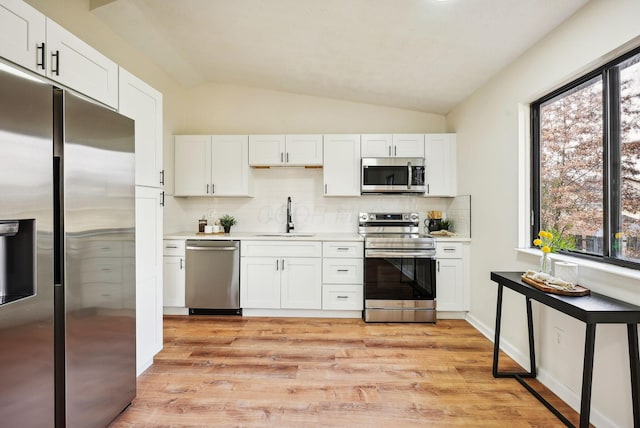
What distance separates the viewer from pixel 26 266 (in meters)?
1.30

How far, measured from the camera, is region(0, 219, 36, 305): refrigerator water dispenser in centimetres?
126

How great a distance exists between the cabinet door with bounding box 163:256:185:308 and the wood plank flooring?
0.38m

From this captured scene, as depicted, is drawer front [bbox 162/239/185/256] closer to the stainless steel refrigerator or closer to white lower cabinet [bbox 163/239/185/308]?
white lower cabinet [bbox 163/239/185/308]

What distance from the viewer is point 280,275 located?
3.63 m

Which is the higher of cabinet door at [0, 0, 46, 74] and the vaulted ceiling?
the vaulted ceiling

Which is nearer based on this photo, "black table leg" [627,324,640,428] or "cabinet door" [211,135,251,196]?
"black table leg" [627,324,640,428]

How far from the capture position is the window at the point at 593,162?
1750 millimetres

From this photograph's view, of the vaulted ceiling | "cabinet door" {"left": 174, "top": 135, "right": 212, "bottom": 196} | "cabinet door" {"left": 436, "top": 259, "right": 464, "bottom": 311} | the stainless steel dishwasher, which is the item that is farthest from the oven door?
"cabinet door" {"left": 174, "top": 135, "right": 212, "bottom": 196}

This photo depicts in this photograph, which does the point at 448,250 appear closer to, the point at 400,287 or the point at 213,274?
the point at 400,287

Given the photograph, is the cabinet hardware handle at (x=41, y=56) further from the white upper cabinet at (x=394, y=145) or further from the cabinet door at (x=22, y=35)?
the white upper cabinet at (x=394, y=145)

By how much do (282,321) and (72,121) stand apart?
272 centimetres

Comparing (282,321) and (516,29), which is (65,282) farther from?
(516,29)

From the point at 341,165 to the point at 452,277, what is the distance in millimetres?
1820

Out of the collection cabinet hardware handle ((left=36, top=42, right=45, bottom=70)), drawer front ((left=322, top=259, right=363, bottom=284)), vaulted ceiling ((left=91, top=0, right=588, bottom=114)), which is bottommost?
drawer front ((left=322, top=259, right=363, bottom=284))
